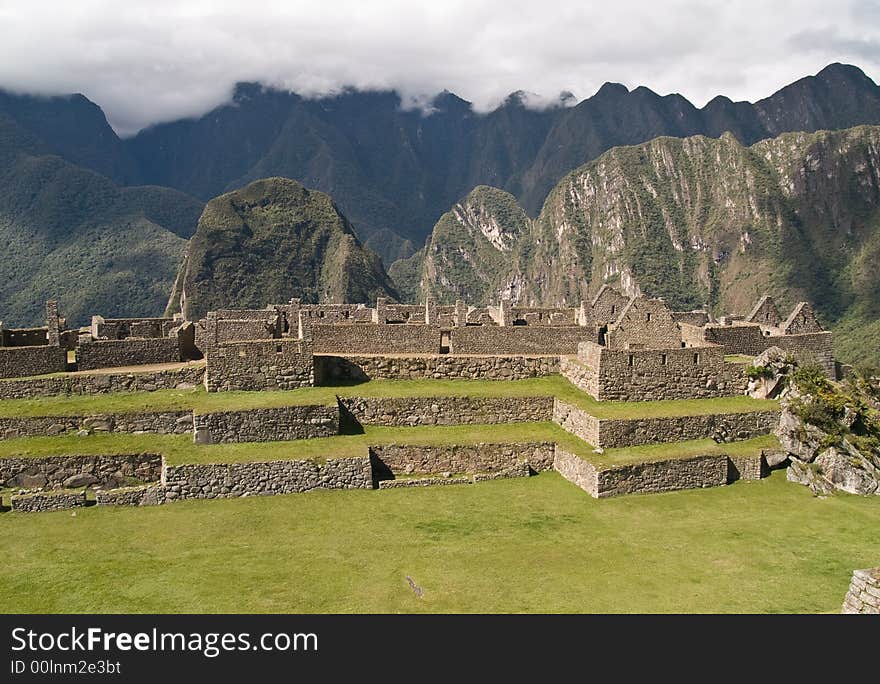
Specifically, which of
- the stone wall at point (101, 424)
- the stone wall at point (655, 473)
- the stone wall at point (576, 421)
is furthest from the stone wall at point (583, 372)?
the stone wall at point (101, 424)

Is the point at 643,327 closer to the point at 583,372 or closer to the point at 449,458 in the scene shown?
the point at 583,372

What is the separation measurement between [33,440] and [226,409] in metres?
4.47

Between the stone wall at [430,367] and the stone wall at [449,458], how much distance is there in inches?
148

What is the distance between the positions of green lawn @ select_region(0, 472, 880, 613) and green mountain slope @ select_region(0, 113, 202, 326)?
9664 cm

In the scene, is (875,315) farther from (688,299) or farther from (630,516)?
(630,516)

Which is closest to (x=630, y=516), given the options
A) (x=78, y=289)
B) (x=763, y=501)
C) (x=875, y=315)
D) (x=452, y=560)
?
(x=763, y=501)

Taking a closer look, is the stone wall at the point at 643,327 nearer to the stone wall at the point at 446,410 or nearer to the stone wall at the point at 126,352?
the stone wall at the point at 446,410

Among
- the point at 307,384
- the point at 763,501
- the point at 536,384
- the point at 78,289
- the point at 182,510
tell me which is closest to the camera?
the point at 182,510

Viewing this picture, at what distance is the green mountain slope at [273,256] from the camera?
133500mm

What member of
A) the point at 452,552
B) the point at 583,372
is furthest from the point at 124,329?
the point at 452,552

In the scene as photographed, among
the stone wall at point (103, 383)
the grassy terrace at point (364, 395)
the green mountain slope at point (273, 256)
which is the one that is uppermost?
the green mountain slope at point (273, 256)

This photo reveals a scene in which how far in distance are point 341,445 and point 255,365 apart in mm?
3743

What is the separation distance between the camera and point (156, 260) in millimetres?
141625

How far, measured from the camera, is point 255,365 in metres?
20.2
